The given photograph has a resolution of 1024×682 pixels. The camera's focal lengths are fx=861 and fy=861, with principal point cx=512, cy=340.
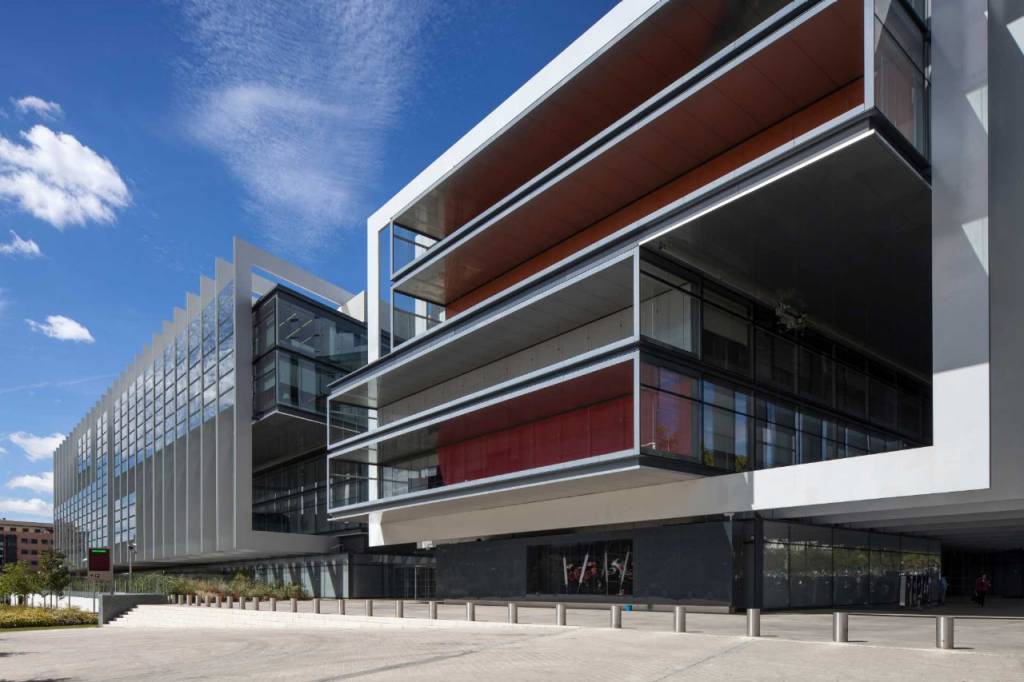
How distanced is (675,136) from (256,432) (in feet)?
110

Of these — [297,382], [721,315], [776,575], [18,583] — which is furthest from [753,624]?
[18,583]

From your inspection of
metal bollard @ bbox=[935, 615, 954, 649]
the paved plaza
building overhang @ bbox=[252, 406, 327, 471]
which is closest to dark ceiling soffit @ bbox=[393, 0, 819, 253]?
metal bollard @ bbox=[935, 615, 954, 649]

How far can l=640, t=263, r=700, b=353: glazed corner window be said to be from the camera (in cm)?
2661

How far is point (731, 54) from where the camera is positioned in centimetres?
2266

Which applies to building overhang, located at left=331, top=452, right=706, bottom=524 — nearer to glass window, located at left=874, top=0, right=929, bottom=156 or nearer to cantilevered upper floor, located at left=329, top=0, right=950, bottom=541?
cantilevered upper floor, located at left=329, top=0, right=950, bottom=541

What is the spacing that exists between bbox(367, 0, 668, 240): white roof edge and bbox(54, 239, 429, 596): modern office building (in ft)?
40.7

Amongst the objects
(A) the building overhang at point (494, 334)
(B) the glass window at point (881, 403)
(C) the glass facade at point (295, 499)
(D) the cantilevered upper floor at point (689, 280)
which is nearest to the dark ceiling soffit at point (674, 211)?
(D) the cantilevered upper floor at point (689, 280)

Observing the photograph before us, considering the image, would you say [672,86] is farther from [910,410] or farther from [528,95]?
[910,410]

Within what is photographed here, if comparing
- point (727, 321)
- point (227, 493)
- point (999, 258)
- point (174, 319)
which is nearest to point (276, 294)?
point (227, 493)

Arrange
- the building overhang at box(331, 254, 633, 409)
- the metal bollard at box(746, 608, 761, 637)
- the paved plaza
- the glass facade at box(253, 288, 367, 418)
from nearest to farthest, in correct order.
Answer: the paved plaza → the metal bollard at box(746, 608, 761, 637) → the building overhang at box(331, 254, 633, 409) → the glass facade at box(253, 288, 367, 418)

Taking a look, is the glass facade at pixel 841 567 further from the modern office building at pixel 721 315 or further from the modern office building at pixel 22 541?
the modern office building at pixel 22 541

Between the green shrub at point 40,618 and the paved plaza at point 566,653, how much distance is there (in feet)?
55.1

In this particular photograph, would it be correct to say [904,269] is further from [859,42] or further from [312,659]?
[312,659]

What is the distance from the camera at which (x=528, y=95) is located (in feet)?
99.4
